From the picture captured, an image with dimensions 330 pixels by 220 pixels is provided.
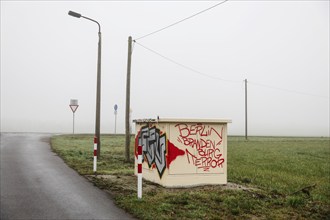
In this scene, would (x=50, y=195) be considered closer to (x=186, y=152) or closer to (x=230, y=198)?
(x=186, y=152)

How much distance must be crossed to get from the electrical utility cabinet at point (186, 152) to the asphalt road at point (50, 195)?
198 centimetres

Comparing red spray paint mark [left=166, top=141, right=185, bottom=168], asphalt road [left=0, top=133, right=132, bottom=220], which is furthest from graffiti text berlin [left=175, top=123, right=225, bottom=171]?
asphalt road [left=0, top=133, right=132, bottom=220]

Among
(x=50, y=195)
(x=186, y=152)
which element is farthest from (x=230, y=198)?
(x=50, y=195)

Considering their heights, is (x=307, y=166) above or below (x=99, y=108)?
below

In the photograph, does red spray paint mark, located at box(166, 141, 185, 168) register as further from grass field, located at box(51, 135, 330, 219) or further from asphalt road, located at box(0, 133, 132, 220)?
asphalt road, located at box(0, 133, 132, 220)

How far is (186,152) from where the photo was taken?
36.1 ft

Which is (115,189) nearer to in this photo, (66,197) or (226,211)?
(66,197)

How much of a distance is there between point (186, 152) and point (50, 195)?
3.85 m

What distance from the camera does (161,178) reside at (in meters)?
11.0

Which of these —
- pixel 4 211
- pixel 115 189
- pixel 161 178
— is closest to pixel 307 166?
pixel 161 178

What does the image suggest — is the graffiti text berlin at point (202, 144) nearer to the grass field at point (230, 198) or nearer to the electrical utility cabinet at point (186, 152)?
the electrical utility cabinet at point (186, 152)

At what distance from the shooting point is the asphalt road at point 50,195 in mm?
7500

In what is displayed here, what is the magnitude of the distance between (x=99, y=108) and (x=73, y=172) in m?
6.94

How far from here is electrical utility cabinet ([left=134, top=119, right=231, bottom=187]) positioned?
10820 mm
